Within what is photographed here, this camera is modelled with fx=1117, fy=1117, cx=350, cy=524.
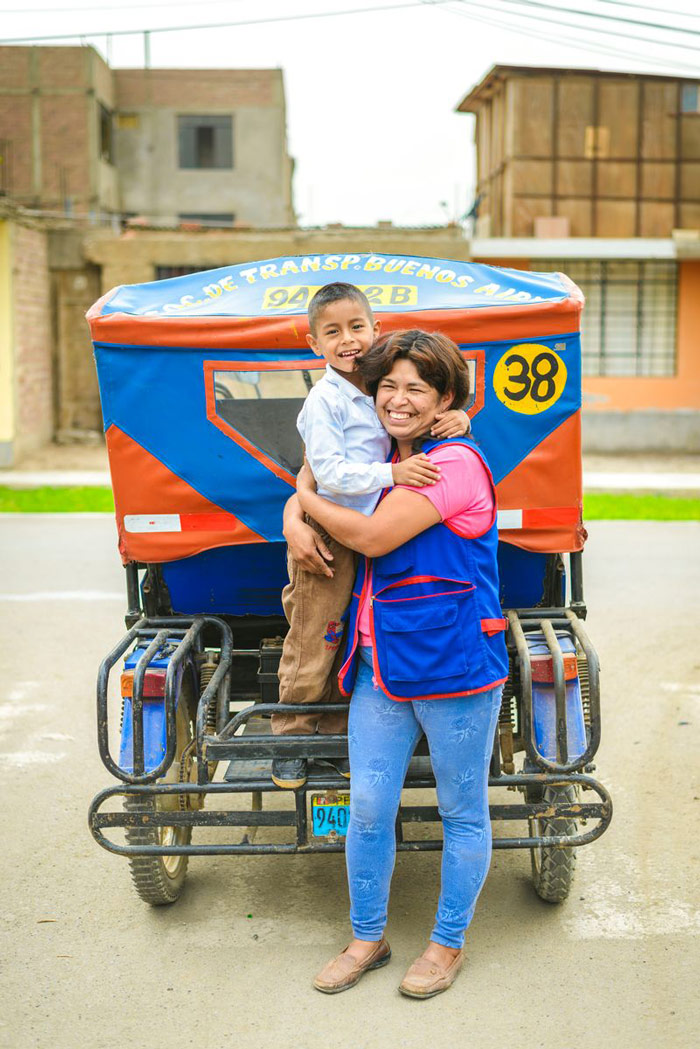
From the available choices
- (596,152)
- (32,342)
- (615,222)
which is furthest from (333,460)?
(596,152)

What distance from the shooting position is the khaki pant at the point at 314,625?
3.45m

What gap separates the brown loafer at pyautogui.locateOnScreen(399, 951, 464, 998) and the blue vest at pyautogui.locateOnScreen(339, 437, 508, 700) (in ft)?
2.90

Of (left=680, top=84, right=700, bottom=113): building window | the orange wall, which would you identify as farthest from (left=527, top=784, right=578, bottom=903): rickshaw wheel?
(left=680, top=84, right=700, bottom=113): building window

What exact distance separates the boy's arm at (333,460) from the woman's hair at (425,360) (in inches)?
6.5

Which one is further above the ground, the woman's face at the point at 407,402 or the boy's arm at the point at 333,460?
the woman's face at the point at 407,402

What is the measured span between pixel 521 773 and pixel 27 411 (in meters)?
17.9

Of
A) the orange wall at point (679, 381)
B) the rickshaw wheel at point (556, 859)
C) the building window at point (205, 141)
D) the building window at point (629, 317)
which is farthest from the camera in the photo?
the building window at point (205, 141)

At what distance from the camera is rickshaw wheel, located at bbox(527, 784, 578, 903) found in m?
3.86

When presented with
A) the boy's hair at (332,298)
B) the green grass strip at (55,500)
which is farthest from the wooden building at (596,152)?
the boy's hair at (332,298)

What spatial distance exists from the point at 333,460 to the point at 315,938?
5.52 ft

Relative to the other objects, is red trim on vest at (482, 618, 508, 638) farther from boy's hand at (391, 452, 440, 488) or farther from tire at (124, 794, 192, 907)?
tire at (124, 794, 192, 907)

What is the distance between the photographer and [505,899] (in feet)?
13.5

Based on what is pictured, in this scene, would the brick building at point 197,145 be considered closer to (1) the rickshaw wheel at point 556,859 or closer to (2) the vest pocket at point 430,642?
(1) the rickshaw wheel at point 556,859

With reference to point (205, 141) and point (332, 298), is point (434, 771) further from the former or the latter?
point (205, 141)
